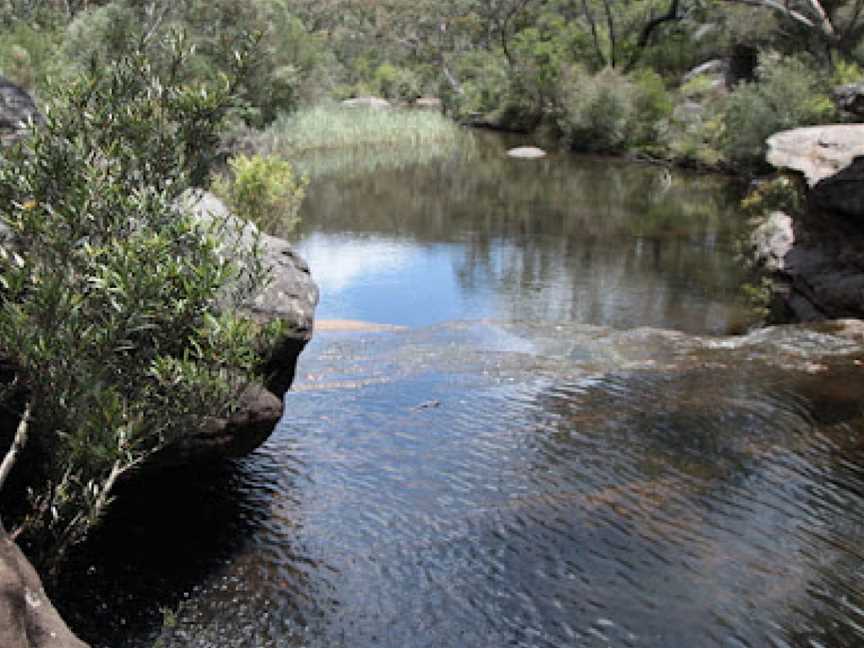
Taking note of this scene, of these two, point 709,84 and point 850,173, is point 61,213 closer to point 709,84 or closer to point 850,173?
point 850,173

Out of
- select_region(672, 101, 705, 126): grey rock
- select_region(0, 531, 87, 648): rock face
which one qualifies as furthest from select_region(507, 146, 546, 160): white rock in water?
select_region(0, 531, 87, 648): rock face

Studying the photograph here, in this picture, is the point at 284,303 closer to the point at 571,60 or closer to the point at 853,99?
the point at 853,99

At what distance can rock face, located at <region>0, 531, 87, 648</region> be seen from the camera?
3.93m

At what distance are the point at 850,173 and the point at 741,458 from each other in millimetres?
6646

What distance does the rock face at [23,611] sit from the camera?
3934mm

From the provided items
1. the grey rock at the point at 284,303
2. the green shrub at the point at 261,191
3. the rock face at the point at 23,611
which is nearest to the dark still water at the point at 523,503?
the grey rock at the point at 284,303

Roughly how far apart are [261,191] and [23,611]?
13.5 m

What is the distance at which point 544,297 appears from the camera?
1722 cm

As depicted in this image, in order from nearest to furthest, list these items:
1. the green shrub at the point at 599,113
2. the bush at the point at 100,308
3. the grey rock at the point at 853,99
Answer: the bush at the point at 100,308, the grey rock at the point at 853,99, the green shrub at the point at 599,113

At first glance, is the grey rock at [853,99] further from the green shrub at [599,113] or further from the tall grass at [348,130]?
the green shrub at [599,113]

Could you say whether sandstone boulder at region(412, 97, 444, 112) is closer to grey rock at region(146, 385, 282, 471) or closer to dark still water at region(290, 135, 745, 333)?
dark still water at region(290, 135, 745, 333)

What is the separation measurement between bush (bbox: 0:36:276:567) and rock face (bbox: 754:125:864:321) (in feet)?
36.1

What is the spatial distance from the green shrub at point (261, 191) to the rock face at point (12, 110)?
7.86 m

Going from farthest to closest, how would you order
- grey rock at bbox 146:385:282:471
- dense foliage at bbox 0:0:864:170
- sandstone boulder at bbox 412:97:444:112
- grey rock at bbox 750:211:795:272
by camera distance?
sandstone boulder at bbox 412:97:444:112 → dense foliage at bbox 0:0:864:170 → grey rock at bbox 750:211:795:272 → grey rock at bbox 146:385:282:471
